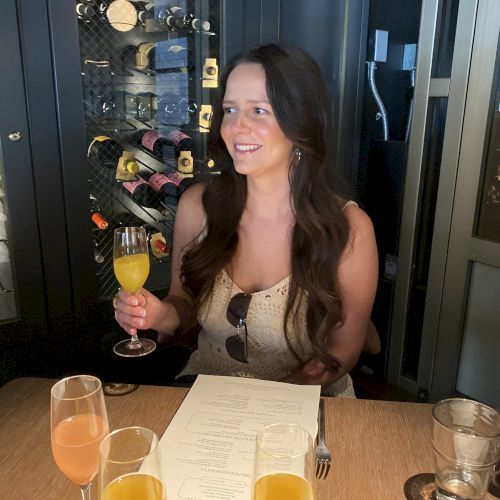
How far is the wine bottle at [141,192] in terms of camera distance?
2107 millimetres

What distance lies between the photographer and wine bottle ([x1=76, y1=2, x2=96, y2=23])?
1811 millimetres

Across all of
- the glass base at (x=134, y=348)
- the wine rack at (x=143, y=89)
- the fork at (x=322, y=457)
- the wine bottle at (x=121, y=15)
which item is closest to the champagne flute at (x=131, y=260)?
the glass base at (x=134, y=348)

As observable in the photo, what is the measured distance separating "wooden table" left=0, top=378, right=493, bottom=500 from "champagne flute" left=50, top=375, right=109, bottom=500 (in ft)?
0.36

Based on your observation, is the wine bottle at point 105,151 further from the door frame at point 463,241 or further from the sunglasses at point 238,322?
the door frame at point 463,241

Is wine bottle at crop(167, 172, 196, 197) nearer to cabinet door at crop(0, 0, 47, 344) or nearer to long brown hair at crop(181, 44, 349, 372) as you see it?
long brown hair at crop(181, 44, 349, 372)

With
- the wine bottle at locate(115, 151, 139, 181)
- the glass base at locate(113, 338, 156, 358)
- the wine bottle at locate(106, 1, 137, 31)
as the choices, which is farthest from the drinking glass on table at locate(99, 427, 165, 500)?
the wine bottle at locate(106, 1, 137, 31)

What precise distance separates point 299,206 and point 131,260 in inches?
21.1

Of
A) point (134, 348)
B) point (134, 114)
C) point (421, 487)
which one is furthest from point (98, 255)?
point (421, 487)

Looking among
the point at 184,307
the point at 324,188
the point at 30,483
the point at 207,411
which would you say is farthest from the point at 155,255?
the point at 30,483

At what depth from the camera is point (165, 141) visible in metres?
2.16

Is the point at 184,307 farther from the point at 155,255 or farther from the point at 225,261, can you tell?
the point at 155,255

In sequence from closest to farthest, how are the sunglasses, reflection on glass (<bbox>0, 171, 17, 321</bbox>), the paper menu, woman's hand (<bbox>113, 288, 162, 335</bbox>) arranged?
the paper menu → woman's hand (<bbox>113, 288, 162, 335</bbox>) → the sunglasses → reflection on glass (<bbox>0, 171, 17, 321</bbox>)

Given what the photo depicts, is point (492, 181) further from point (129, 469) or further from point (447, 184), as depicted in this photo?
point (129, 469)

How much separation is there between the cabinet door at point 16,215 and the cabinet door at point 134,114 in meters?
0.12
